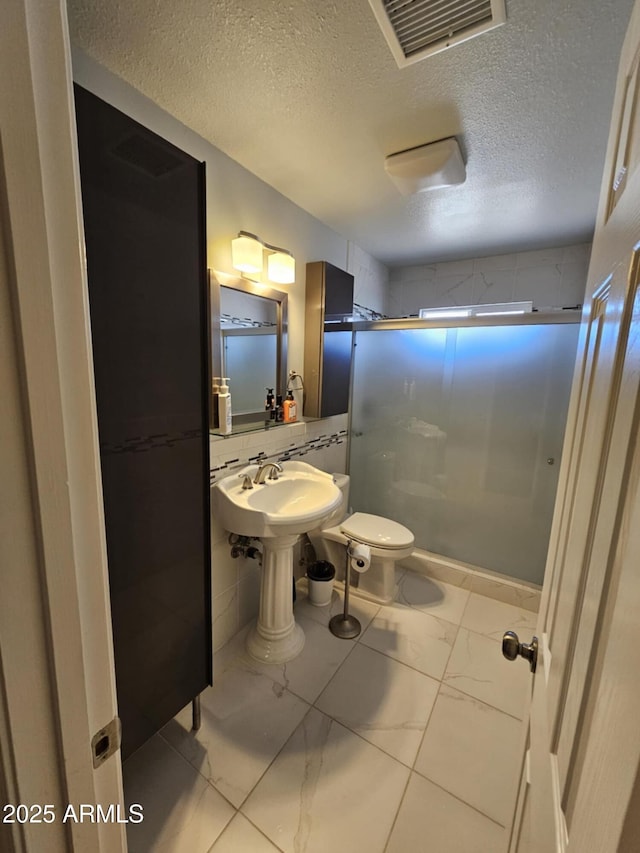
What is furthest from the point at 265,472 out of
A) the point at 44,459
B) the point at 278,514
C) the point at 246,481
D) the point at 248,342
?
the point at 44,459

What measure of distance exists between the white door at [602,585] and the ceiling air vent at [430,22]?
1.54 ft

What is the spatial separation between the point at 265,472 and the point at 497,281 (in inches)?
91.0

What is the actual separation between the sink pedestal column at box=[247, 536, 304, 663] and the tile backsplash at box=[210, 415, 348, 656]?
0.46 feet

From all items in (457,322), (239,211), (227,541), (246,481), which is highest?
(239,211)

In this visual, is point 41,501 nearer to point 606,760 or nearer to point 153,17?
point 606,760

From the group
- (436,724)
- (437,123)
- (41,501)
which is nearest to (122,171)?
(41,501)

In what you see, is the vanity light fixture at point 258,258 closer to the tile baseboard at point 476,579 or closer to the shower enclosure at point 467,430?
the shower enclosure at point 467,430

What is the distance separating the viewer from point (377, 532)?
199 cm

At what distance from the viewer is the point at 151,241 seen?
0.92 metres

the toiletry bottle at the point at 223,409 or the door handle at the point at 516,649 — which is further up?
the toiletry bottle at the point at 223,409

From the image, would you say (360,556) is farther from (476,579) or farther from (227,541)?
(476,579)

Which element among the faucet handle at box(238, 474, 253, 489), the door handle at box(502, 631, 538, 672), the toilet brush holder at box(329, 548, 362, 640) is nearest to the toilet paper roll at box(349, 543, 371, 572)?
the toilet brush holder at box(329, 548, 362, 640)

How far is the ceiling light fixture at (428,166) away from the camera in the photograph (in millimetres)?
1335

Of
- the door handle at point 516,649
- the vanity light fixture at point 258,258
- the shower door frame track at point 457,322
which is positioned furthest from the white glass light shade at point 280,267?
the door handle at point 516,649
